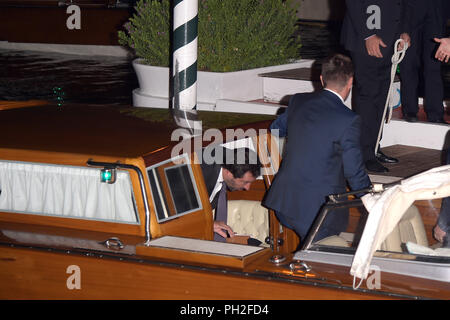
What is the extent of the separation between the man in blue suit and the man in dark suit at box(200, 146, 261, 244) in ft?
0.94

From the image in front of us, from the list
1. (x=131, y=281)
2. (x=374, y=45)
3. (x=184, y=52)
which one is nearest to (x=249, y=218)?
(x=131, y=281)

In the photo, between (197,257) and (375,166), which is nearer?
(197,257)

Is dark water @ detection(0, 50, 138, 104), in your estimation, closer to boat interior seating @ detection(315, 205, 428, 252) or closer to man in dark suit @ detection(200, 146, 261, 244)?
man in dark suit @ detection(200, 146, 261, 244)

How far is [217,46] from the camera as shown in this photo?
9180 millimetres

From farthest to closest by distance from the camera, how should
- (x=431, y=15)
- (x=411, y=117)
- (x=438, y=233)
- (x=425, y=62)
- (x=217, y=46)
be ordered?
1. (x=217, y=46)
2. (x=411, y=117)
3. (x=425, y=62)
4. (x=431, y=15)
5. (x=438, y=233)

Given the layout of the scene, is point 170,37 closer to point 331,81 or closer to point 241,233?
point 241,233

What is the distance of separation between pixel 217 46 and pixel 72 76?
857 centimetres

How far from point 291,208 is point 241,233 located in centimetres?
96

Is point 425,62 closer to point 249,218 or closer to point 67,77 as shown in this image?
point 249,218

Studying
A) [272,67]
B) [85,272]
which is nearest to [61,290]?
[85,272]

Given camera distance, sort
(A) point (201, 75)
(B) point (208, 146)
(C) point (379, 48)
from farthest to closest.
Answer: (A) point (201, 75), (C) point (379, 48), (B) point (208, 146)

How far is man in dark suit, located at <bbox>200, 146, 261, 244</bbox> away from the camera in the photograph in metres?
4.64

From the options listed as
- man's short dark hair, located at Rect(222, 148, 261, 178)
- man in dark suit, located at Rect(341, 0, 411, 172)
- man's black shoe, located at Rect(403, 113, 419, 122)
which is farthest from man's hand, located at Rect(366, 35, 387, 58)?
man's short dark hair, located at Rect(222, 148, 261, 178)
